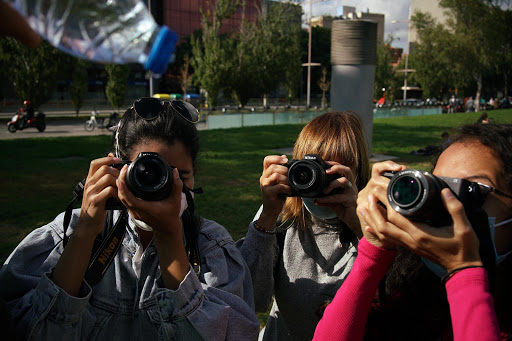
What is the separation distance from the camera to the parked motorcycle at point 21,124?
18891 mm

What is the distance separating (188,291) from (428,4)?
7596cm

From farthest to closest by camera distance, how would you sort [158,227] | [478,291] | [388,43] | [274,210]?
1. [388,43]
2. [274,210]
3. [158,227]
4. [478,291]

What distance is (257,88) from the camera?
32.7m

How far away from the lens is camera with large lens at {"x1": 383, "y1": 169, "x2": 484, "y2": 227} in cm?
123

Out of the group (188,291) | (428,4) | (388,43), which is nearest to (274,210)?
(188,291)

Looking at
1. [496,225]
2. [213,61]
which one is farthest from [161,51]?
[213,61]

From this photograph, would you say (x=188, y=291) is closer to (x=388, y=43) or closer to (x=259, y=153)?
(x=259, y=153)

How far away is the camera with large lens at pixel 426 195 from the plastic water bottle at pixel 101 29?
730 millimetres

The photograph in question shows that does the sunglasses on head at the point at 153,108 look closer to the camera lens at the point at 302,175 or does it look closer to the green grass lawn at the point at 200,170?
the green grass lawn at the point at 200,170

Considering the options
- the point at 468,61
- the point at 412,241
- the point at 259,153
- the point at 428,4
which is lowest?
the point at 259,153

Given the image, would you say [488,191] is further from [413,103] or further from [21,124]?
[413,103]

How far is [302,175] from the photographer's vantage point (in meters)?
2.04

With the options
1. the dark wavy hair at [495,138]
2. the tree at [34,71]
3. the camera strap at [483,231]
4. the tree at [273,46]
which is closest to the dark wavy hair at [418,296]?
the dark wavy hair at [495,138]

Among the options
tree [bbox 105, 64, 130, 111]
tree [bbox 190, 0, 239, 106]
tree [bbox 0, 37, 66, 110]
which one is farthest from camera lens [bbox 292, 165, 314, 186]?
tree [bbox 105, 64, 130, 111]
